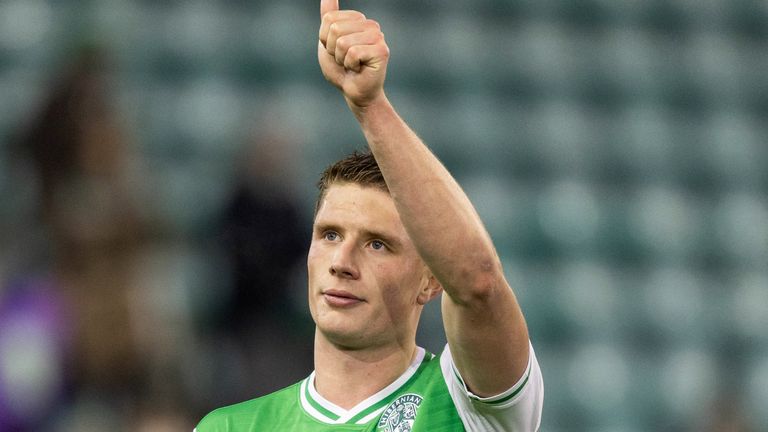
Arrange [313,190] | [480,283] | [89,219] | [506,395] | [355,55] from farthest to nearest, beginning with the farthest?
[313,190]
[89,219]
[506,395]
[480,283]
[355,55]

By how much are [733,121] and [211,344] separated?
591cm

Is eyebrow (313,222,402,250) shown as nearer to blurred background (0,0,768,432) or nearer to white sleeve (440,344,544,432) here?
white sleeve (440,344,544,432)

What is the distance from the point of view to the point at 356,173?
324 cm

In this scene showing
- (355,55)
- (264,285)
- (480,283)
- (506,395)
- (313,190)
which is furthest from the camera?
(313,190)

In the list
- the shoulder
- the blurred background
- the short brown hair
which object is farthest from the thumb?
the blurred background

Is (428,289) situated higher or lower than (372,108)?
lower

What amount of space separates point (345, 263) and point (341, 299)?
88mm

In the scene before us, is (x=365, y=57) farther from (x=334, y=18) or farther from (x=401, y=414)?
(x=401, y=414)

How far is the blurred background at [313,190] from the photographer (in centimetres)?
500

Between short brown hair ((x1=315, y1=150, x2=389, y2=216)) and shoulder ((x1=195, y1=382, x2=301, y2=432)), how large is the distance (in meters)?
0.50

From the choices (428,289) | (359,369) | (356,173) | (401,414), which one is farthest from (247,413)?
(356,173)

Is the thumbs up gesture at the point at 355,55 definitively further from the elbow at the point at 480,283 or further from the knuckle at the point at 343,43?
the elbow at the point at 480,283

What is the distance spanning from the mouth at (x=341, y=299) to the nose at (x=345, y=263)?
0.13ft

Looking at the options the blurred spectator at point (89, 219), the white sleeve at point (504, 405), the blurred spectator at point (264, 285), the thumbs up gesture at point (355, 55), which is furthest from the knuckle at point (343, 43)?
the blurred spectator at point (264, 285)
